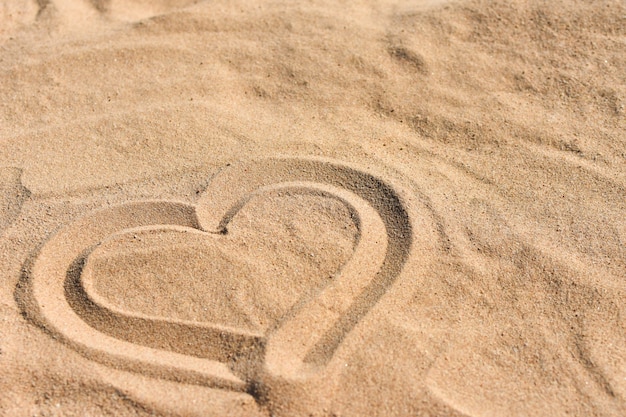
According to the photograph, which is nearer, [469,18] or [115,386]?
[115,386]

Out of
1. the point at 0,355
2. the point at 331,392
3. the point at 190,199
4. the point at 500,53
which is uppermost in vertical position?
the point at 500,53

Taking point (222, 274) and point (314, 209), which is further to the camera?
point (314, 209)

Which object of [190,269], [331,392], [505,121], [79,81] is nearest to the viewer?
[331,392]

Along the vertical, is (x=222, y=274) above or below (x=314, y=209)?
below

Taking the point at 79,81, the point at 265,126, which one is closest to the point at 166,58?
the point at 79,81

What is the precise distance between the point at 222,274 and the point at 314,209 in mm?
483

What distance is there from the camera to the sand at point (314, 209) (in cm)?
218

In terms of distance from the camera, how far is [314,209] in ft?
8.94

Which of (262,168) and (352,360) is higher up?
(262,168)

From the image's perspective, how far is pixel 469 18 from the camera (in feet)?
11.9

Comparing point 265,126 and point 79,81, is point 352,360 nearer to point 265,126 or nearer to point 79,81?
point 265,126

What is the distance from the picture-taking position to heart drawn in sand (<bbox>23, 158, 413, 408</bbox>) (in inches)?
86.4

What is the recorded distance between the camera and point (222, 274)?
2508mm

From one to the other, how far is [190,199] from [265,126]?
0.56 meters
